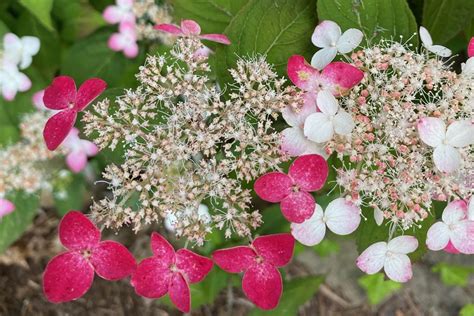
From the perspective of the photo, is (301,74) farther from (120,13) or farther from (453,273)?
(453,273)

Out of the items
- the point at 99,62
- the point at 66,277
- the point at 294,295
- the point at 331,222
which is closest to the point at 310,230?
the point at 331,222

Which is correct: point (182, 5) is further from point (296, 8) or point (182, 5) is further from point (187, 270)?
point (187, 270)

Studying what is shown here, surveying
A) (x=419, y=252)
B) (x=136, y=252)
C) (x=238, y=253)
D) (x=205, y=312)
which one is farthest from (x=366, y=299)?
(x=238, y=253)

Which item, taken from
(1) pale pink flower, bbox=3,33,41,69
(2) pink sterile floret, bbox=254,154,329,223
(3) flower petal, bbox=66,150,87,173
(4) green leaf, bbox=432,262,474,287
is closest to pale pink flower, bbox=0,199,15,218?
(3) flower petal, bbox=66,150,87,173

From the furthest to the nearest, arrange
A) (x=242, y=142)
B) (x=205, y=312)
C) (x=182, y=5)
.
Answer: (x=205, y=312) → (x=182, y=5) → (x=242, y=142)

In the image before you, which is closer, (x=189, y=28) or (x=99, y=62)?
(x=189, y=28)

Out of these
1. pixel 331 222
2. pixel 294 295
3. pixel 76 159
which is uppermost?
pixel 331 222

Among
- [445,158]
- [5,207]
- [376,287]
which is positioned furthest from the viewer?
[376,287]

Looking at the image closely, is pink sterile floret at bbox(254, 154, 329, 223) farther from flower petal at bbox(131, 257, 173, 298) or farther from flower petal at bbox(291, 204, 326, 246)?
flower petal at bbox(131, 257, 173, 298)

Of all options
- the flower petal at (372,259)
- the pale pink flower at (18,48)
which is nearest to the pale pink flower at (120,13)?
the pale pink flower at (18,48)
